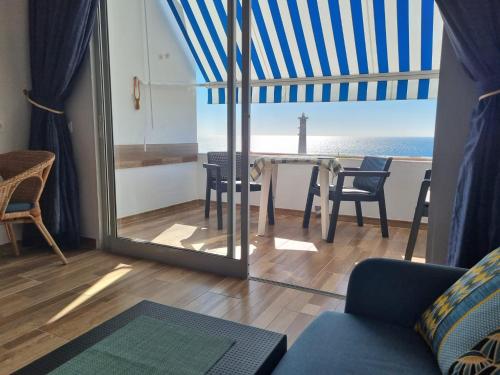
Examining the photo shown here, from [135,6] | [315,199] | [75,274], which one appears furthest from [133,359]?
[315,199]

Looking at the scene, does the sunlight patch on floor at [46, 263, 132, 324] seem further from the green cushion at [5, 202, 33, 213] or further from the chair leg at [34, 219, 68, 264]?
the green cushion at [5, 202, 33, 213]

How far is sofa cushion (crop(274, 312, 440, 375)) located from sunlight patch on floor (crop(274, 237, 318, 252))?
7.03ft

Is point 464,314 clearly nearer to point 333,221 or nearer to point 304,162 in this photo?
point 333,221

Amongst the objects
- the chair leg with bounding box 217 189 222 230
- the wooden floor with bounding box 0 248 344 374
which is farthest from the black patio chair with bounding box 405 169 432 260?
the chair leg with bounding box 217 189 222 230

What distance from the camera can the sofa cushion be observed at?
3.25 ft

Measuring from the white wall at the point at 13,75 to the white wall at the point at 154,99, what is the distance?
0.78 metres

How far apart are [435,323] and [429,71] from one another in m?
3.69

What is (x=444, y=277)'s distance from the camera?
1205 millimetres

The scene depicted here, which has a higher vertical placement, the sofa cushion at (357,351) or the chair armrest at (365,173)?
the chair armrest at (365,173)

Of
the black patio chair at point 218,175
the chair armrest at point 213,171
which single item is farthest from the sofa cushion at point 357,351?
the chair armrest at point 213,171

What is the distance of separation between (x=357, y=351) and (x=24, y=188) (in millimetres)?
2849

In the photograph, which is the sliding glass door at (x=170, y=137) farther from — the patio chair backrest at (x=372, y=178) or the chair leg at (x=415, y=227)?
the patio chair backrest at (x=372, y=178)

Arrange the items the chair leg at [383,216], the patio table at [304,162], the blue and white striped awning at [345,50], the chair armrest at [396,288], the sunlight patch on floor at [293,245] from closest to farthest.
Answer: the chair armrest at [396,288], the sunlight patch on floor at [293,245], the patio table at [304,162], the chair leg at [383,216], the blue and white striped awning at [345,50]

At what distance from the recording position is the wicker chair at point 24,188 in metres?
2.60
